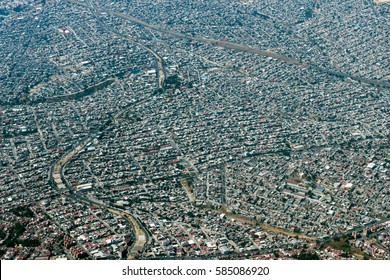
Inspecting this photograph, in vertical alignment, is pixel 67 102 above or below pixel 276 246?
below

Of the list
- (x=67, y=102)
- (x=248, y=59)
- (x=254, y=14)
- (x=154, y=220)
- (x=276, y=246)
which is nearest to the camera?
(x=276, y=246)

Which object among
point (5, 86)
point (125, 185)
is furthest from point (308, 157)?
point (5, 86)

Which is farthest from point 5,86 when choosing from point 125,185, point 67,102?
point 125,185

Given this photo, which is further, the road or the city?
the road

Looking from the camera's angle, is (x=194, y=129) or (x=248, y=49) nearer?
(x=194, y=129)

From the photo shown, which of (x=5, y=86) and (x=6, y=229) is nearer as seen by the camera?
(x=6, y=229)

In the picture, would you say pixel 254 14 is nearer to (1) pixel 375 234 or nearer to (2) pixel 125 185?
(2) pixel 125 185

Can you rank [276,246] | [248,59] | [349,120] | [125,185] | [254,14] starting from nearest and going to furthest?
[276,246] → [125,185] → [349,120] → [248,59] → [254,14]

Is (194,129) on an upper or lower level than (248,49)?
upper

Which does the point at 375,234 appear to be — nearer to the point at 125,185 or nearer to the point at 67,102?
the point at 125,185

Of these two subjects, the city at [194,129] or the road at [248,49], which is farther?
the road at [248,49]
